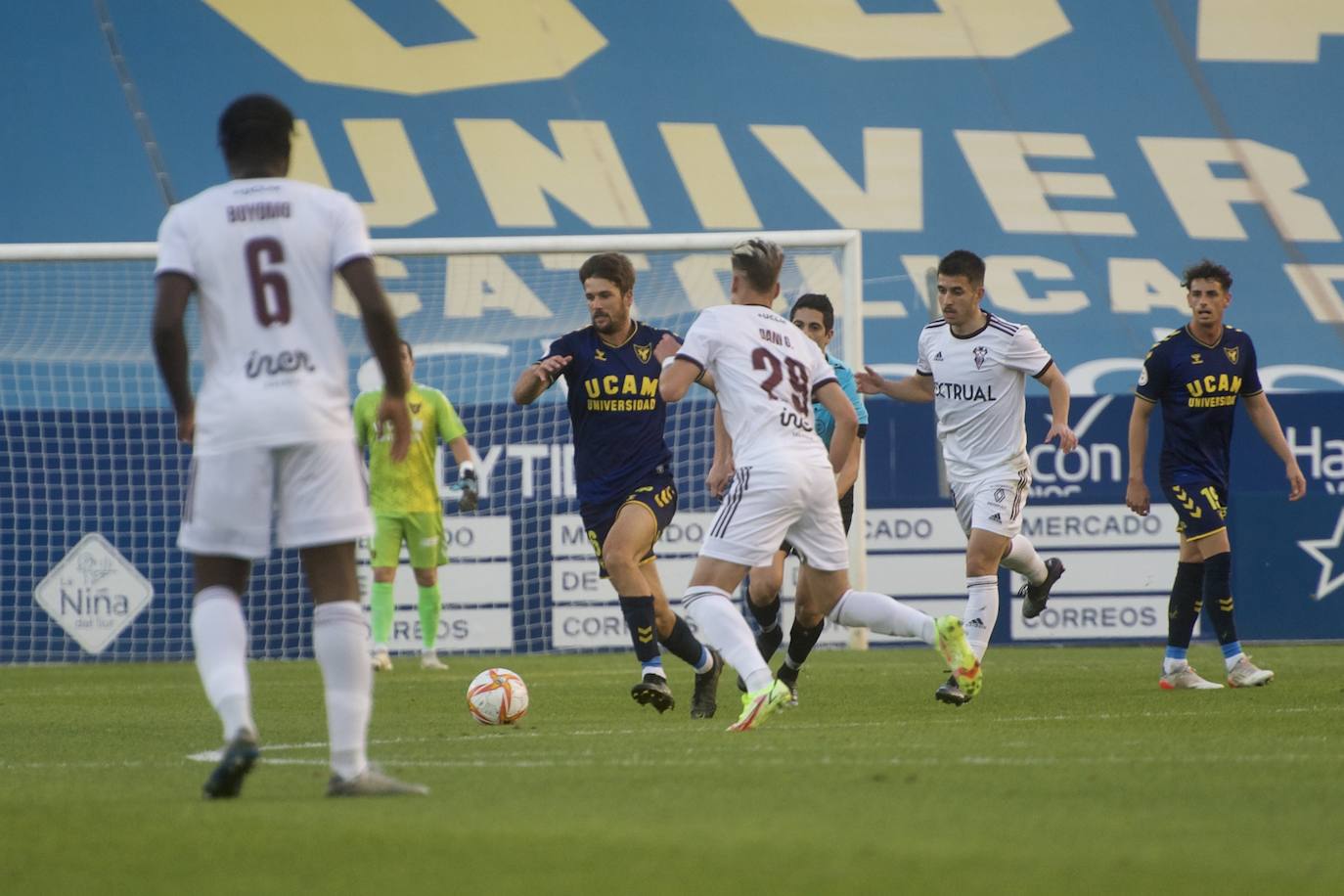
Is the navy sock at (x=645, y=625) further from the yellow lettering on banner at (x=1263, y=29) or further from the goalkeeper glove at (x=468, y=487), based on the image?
the yellow lettering on banner at (x=1263, y=29)

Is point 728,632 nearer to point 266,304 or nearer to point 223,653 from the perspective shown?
→ point 223,653

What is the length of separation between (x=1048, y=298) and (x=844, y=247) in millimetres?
6824

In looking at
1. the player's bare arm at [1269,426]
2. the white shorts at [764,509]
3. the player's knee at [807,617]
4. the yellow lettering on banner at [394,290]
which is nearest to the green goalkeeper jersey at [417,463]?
the yellow lettering on banner at [394,290]

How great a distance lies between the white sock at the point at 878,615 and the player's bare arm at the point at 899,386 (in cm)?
206

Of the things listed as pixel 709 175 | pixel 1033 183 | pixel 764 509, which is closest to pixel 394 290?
pixel 709 175

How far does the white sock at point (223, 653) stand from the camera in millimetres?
5219

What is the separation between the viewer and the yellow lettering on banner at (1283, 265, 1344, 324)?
21453 mm

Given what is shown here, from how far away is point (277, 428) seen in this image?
17.2ft

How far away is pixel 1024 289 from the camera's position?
2134cm

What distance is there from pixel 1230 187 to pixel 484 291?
10029 mm

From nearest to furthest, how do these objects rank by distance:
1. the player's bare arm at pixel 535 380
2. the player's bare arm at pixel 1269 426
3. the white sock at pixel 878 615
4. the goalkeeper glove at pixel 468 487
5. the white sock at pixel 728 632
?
the white sock at pixel 728 632
the white sock at pixel 878 615
the player's bare arm at pixel 535 380
the player's bare arm at pixel 1269 426
the goalkeeper glove at pixel 468 487

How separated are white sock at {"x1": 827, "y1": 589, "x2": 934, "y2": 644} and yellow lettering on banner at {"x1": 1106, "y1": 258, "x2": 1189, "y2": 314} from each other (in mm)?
13880

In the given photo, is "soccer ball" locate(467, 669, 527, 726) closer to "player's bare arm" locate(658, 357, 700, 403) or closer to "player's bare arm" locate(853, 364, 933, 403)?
"player's bare arm" locate(658, 357, 700, 403)

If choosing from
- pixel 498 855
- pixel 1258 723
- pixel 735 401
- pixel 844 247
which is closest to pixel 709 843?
pixel 498 855
